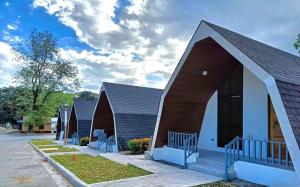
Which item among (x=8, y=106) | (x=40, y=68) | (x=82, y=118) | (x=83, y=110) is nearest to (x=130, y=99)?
(x=82, y=118)

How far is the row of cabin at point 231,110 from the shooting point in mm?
6625

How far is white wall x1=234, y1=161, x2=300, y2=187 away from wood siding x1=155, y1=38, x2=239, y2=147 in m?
3.59

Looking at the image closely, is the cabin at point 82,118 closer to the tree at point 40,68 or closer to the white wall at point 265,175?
the white wall at point 265,175

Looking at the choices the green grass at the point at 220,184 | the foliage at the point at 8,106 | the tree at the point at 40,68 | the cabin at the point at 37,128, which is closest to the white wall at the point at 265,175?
the green grass at the point at 220,184

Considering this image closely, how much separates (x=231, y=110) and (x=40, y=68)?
38.2m

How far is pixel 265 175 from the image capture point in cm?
698

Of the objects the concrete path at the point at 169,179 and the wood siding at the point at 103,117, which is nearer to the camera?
the concrete path at the point at 169,179

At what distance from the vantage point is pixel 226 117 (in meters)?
11.1

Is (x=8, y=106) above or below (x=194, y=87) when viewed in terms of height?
above

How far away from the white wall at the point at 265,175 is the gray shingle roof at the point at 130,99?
9.48 meters

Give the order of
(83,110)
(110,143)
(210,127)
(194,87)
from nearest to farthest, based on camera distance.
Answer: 1. (194,87)
2. (210,127)
3. (110,143)
4. (83,110)

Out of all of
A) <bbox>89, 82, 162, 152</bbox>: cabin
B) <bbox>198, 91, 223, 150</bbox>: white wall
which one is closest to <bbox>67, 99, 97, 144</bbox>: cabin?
<bbox>89, 82, 162, 152</bbox>: cabin

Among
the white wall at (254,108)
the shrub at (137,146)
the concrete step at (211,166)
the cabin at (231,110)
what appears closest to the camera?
the cabin at (231,110)

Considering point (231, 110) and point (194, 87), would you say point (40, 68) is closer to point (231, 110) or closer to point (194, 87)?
point (194, 87)
